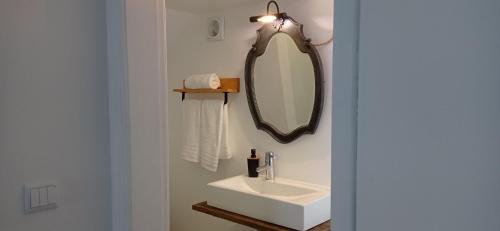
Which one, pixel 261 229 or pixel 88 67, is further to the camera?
pixel 261 229

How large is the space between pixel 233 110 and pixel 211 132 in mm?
211

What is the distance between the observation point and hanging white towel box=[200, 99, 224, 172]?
2514 millimetres

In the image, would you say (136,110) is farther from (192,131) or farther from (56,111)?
(192,131)

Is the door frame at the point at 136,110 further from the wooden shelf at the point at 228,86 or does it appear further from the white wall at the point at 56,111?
the wooden shelf at the point at 228,86

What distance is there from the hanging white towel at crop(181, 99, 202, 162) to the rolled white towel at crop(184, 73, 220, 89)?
0.15 m

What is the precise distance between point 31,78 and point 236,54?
4.99 feet

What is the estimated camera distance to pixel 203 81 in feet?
8.11

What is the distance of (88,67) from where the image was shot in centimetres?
118

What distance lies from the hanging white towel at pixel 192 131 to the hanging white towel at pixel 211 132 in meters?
0.03

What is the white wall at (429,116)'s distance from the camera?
1.51 ft

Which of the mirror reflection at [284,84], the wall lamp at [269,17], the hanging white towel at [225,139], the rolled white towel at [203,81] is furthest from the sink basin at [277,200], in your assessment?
the wall lamp at [269,17]

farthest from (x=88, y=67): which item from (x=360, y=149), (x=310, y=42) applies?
(x=310, y=42)

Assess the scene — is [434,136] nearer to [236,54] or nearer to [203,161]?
[236,54]

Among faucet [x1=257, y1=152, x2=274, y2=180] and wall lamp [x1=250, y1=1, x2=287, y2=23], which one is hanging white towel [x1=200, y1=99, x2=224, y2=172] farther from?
wall lamp [x1=250, y1=1, x2=287, y2=23]
